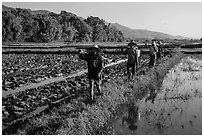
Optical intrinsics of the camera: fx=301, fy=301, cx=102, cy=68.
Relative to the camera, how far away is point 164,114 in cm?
877

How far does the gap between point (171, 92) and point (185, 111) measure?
323 cm

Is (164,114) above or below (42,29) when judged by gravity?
below

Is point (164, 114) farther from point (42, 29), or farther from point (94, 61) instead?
point (42, 29)

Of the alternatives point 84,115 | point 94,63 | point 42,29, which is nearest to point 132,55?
point 94,63

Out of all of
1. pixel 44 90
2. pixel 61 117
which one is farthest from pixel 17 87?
pixel 61 117

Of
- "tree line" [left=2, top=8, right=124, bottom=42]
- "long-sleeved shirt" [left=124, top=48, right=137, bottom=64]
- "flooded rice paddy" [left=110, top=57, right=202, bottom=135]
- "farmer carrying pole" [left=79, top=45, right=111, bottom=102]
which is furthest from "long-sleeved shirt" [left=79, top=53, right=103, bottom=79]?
"tree line" [left=2, top=8, right=124, bottom=42]

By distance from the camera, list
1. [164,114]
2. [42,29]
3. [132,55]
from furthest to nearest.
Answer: [42,29], [132,55], [164,114]

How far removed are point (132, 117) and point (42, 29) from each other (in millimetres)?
55749

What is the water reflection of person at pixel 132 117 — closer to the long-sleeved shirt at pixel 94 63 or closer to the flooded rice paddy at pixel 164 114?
the flooded rice paddy at pixel 164 114

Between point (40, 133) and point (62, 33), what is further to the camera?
point (62, 33)

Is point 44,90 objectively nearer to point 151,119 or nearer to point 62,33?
point 151,119

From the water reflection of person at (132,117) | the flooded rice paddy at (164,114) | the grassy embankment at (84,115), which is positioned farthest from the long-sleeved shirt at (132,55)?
the water reflection of person at (132,117)

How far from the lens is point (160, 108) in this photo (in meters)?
9.57

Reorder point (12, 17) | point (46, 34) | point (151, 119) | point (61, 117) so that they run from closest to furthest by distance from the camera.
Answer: point (61, 117) < point (151, 119) < point (12, 17) < point (46, 34)
